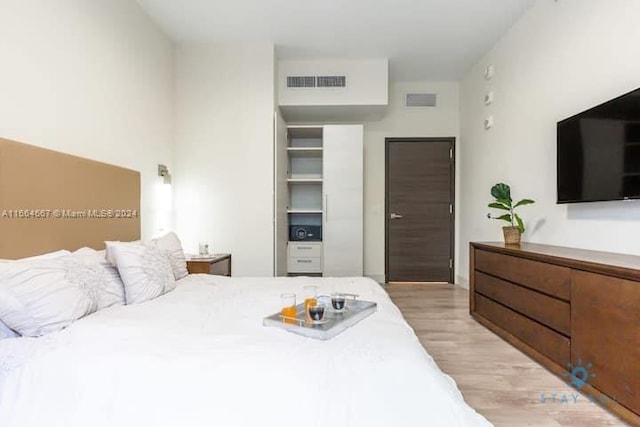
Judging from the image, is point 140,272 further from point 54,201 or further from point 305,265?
point 305,265

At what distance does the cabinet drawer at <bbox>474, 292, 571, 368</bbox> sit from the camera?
2.19 metres

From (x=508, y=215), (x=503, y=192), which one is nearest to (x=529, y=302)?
(x=508, y=215)

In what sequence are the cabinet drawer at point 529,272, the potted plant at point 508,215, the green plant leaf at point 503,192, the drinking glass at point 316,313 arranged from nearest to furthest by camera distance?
the drinking glass at point 316,313 < the cabinet drawer at point 529,272 < the potted plant at point 508,215 < the green plant leaf at point 503,192

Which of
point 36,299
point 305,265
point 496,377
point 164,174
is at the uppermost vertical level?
point 164,174

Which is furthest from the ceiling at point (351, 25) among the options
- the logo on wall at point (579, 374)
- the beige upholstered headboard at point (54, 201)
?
the logo on wall at point (579, 374)

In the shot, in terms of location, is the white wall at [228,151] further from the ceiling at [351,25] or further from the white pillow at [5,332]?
the white pillow at [5,332]

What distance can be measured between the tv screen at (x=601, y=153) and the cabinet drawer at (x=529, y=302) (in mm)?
730

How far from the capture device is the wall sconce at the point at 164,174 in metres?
3.54

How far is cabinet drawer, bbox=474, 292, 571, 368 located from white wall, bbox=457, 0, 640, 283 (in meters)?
0.68

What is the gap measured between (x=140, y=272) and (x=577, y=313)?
2516 millimetres

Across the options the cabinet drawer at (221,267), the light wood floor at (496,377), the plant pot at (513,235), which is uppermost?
the plant pot at (513,235)

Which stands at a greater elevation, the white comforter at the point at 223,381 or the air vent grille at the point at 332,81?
the air vent grille at the point at 332,81

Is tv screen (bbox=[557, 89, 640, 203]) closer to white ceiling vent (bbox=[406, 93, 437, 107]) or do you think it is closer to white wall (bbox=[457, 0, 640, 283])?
white wall (bbox=[457, 0, 640, 283])

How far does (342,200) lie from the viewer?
14.9 ft
